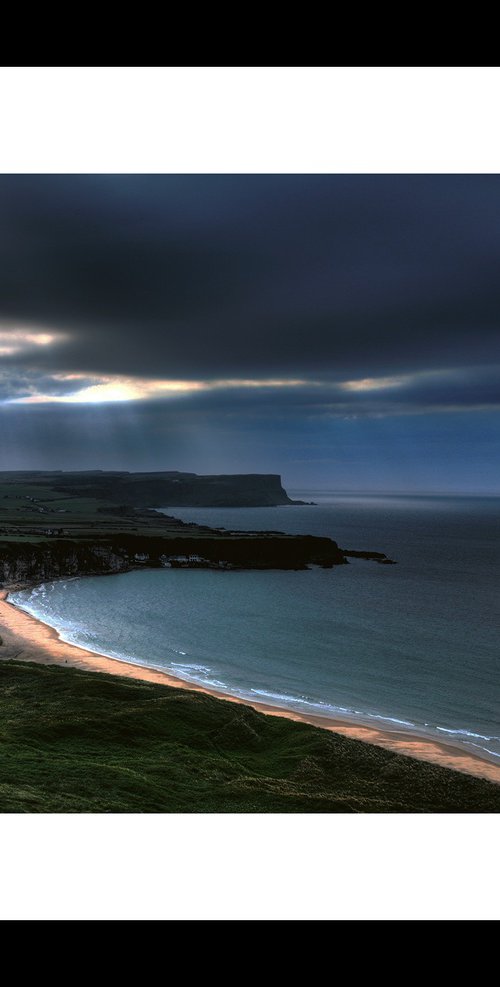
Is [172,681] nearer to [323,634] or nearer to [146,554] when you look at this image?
[323,634]

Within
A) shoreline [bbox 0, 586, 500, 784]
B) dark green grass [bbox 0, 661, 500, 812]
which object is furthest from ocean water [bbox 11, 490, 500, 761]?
dark green grass [bbox 0, 661, 500, 812]

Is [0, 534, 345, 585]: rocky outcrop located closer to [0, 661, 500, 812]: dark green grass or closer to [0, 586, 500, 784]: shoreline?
[0, 586, 500, 784]: shoreline

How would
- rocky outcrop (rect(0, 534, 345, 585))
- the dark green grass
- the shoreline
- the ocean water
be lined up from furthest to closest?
1. rocky outcrop (rect(0, 534, 345, 585))
2. the ocean water
3. the shoreline
4. the dark green grass

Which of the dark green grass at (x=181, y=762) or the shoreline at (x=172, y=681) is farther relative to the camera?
the shoreline at (x=172, y=681)

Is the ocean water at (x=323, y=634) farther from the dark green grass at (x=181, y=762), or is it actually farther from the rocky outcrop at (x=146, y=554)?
the dark green grass at (x=181, y=762)

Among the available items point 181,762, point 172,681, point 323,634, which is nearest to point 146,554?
point 323,634

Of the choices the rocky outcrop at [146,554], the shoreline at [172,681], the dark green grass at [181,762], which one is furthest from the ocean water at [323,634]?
the dark green grass at [181,762]
